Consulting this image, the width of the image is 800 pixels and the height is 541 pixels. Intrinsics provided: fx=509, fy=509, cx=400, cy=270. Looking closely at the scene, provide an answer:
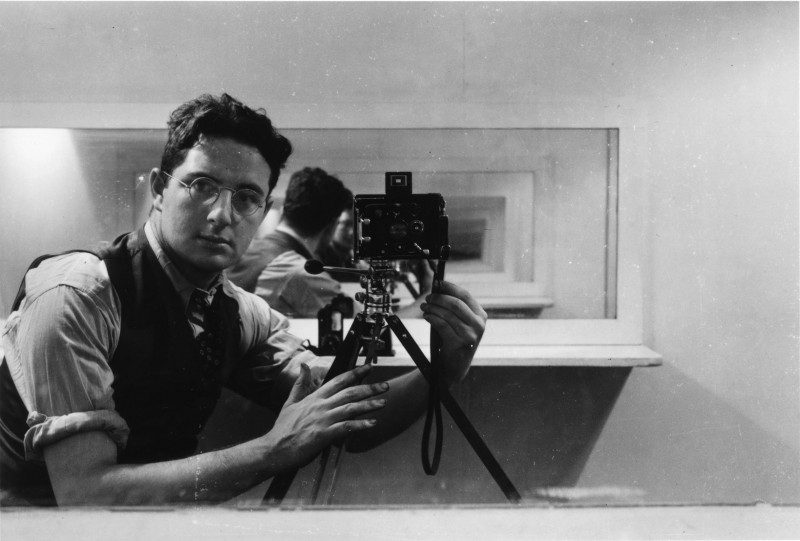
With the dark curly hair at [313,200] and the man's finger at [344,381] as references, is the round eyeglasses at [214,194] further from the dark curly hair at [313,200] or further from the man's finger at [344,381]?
the man's finger at [344,381]


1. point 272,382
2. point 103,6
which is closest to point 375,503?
point 272,382

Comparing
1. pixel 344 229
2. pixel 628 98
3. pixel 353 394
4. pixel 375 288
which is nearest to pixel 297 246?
pixel 344 229

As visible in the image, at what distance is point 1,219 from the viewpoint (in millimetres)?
1129

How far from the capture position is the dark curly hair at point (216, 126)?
108 centimetres

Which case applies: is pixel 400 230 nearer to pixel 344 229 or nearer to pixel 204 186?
pixel 344 229

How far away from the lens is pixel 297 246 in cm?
115

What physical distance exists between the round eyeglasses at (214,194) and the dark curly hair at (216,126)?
0.06 m

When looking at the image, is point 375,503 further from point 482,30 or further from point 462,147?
point 482,30

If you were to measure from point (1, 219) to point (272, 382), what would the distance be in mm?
699

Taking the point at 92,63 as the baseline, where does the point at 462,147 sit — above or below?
below

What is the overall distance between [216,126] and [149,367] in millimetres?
531

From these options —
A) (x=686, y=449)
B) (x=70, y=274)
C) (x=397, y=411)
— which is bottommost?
(x=686, y=449)

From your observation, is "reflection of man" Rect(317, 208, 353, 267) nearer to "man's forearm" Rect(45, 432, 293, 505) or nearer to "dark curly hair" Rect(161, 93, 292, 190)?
"dark curly hair" Rect(161, 93, 292, 190)

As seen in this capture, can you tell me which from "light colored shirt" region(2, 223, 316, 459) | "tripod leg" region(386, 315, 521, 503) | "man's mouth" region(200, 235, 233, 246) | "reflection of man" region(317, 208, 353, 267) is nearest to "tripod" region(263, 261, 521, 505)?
"tripod leg" region(386, 315, 521, 503)
